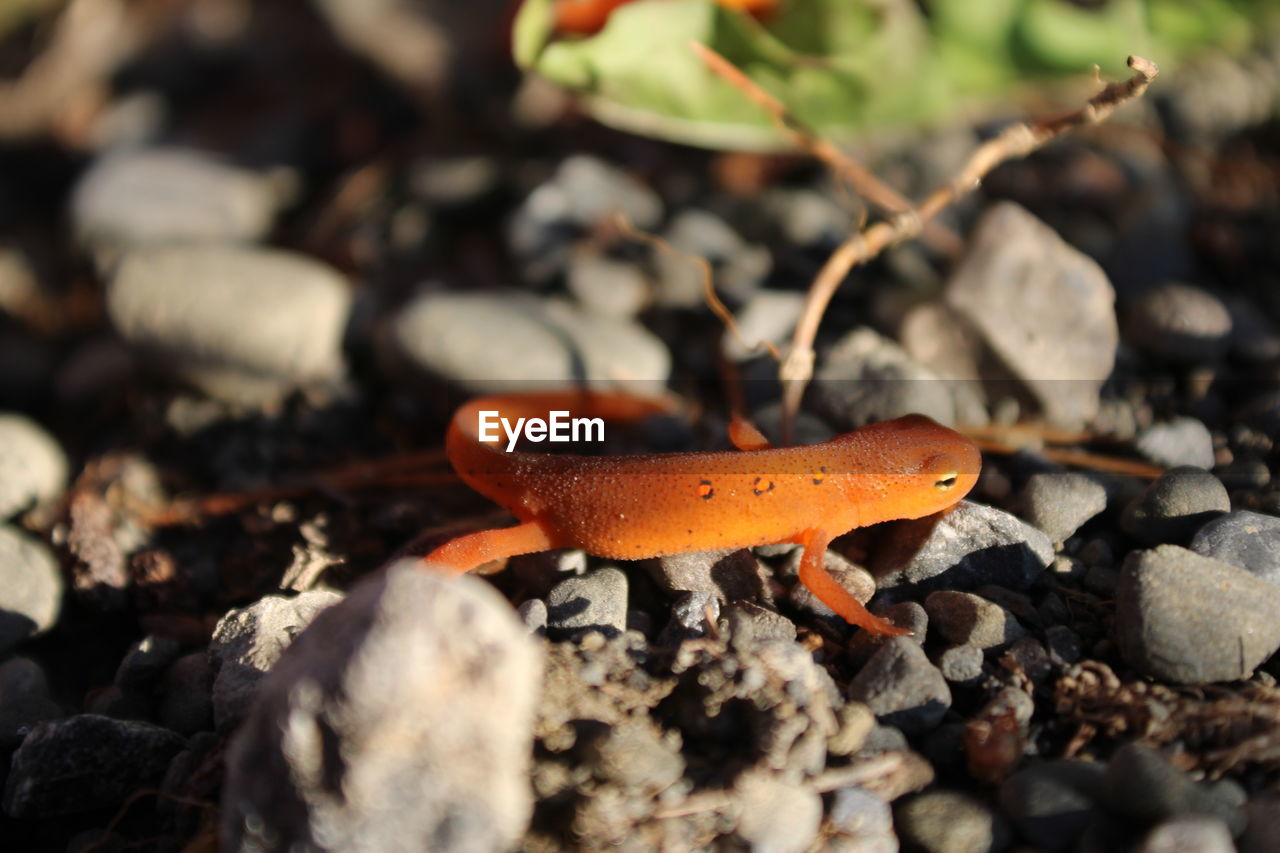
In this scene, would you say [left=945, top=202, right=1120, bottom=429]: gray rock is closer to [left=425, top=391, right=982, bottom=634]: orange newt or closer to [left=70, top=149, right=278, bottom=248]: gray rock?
[left=425, top=391, right=982, bottom=634]: orange newt

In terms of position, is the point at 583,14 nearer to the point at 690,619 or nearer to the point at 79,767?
the point at 690,619

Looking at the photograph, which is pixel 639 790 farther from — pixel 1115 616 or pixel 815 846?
pixel 1115 616

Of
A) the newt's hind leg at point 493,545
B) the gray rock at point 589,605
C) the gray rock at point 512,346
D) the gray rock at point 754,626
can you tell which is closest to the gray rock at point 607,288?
the gray rock at point 512,346

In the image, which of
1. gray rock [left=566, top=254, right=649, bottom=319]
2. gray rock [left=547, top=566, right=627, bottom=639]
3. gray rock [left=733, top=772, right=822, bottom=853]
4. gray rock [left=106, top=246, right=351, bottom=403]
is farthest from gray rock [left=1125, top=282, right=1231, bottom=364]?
gray rock [left=106, top=246, right=351, bottom=403]

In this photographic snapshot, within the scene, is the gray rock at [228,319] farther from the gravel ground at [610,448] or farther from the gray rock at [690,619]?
the gray rock at [690,619]

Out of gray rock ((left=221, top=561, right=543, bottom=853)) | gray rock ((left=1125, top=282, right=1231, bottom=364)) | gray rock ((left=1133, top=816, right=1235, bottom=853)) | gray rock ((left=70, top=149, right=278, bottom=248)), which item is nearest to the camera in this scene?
gray rock ((left=221, top=561, right=543, bottom=853))

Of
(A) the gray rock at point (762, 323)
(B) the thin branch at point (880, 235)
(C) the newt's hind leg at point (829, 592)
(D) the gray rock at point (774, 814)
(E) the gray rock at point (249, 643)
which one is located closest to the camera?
(D) the gray rock at point (774, 814)

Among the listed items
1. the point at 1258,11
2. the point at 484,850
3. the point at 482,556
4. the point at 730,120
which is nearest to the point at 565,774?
the point at 484,850
